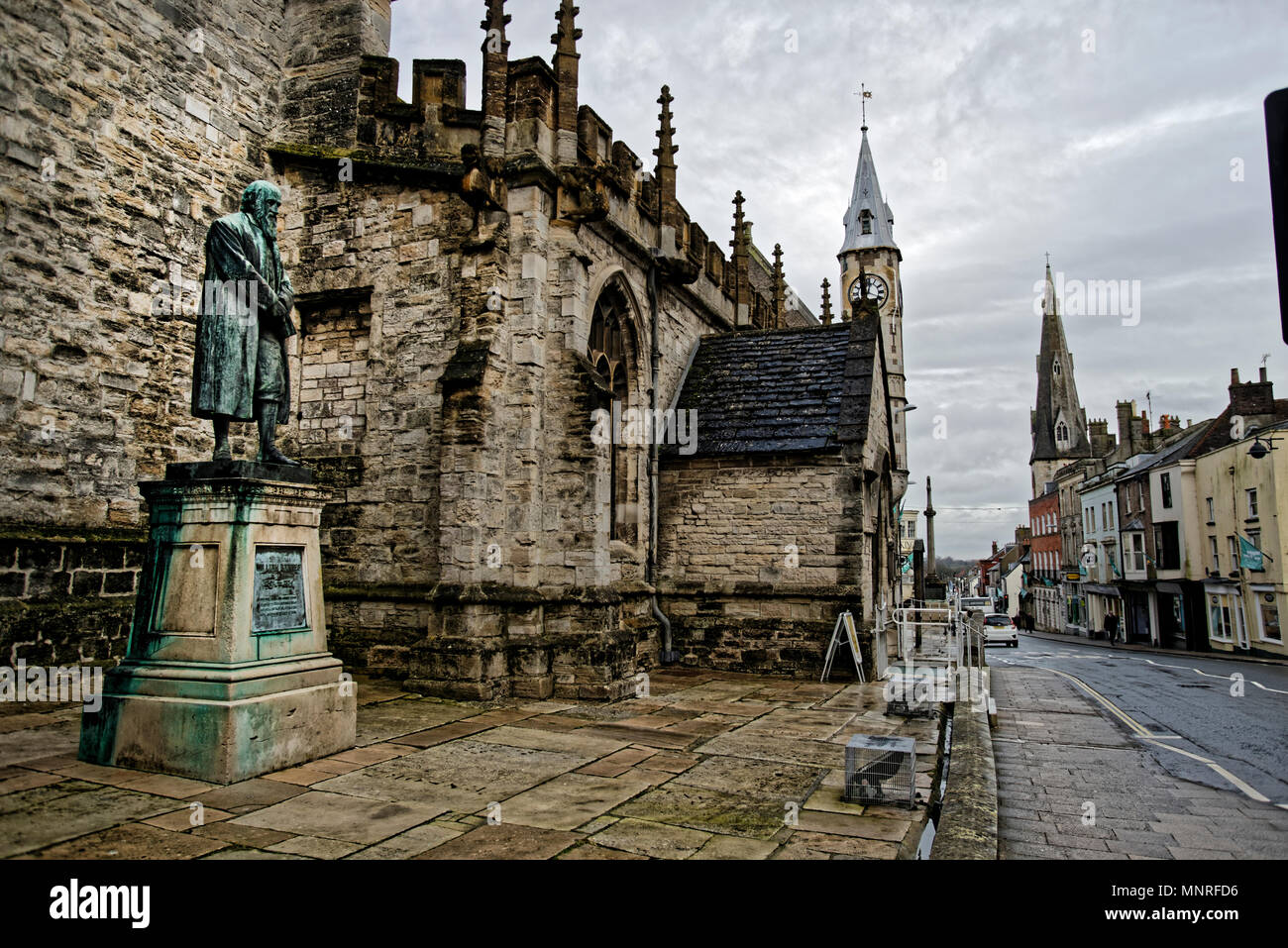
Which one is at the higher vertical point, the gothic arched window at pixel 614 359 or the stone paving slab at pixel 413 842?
the gothic arched window at pixel 614 359

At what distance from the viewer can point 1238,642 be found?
31.6m

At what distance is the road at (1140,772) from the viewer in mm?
5770

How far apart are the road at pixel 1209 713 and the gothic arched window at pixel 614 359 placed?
24.6 ft

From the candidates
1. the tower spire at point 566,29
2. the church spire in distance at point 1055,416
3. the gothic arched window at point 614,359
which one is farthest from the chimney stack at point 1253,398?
the church spire in distance at point 1055,416

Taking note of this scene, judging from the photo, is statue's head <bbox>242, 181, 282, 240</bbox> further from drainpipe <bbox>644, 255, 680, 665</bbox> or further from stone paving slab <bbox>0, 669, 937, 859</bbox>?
drainpipe <bbox>644, 255, 680, 665</bbox>

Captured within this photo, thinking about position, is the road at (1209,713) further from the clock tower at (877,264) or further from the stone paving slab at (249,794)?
the clock tower at (877,264)

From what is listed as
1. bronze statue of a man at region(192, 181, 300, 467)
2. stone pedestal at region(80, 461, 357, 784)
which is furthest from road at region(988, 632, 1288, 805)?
bronze statue of a man at region(192, 181, 300, 467)

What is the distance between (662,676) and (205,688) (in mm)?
7410

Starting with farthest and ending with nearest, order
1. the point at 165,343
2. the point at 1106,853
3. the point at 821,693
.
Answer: the point at 821,693 < the point at 165,343 < the point at 1106,853

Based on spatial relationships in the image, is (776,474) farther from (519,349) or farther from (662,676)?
(519,349)

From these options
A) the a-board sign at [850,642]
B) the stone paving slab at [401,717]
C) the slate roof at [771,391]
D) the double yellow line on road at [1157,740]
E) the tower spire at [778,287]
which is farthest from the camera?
the tower spire at [778,287]

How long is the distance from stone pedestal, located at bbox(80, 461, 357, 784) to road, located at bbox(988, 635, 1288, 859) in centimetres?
514

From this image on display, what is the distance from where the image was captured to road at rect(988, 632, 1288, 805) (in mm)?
8367
